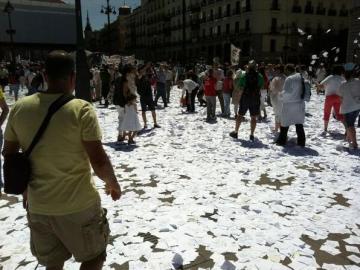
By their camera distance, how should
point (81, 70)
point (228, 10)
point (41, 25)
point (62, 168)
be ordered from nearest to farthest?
point (62, 168), point (81, 70), point (228, 10), point (41, 25)

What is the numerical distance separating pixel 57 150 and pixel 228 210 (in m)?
3.44

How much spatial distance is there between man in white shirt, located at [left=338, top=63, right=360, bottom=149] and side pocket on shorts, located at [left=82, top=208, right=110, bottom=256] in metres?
7.67

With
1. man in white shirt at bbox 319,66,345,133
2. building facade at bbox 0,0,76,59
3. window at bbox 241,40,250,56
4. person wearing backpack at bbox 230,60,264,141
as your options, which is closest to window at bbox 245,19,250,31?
window at bbox 241,40,250,56

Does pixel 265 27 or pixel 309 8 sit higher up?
pixel 309 8

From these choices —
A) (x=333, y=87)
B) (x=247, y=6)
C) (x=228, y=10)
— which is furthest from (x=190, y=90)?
(x=228, y=10)

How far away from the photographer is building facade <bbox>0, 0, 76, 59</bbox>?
81.4 meters

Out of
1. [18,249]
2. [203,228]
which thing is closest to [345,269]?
[203,228]

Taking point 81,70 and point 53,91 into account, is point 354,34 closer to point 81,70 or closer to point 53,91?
point 81,70

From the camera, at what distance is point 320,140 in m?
10.1

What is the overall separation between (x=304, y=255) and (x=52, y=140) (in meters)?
3.09

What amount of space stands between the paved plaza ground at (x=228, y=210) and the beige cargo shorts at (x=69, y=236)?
55.9 inches

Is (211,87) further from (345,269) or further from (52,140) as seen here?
(52,140)

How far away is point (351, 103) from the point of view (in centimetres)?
879

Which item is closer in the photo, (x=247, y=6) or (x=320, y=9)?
(x=247, y=6)
